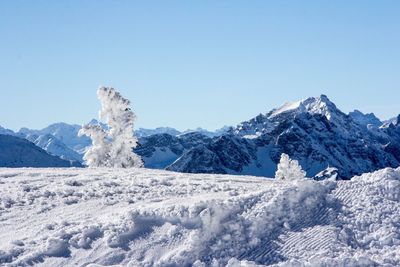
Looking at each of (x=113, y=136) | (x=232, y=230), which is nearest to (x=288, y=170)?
(x=113, y=136)

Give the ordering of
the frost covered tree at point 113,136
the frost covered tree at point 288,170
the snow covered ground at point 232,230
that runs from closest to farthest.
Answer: the snow covered ground at point 232,230, the frost covered tree at point 113,136, the frost covered tree at point 288,170

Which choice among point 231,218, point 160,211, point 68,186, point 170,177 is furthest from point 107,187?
point 231,218

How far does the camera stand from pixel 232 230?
1648 cm

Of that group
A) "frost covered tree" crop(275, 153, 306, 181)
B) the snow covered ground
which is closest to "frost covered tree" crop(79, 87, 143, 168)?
"frost covered tree" crop(275, 153, 306, 181)

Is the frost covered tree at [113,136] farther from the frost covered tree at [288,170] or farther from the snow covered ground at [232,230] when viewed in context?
the snow covered ground at [232,230]

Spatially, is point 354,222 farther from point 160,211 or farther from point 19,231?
point 19,231

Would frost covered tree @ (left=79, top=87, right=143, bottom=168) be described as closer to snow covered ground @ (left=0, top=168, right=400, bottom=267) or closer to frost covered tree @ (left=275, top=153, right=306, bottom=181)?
frost covered tree @ (left=275, top=153, right=306, bottom=181)

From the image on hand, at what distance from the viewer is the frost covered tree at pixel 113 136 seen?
191 feet

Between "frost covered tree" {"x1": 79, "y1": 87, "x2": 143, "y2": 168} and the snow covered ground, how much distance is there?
124 feet

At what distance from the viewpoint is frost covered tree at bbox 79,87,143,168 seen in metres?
58.3

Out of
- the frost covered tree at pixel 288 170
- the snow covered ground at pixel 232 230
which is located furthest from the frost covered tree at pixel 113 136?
the snow covered ground at pixel 232 230

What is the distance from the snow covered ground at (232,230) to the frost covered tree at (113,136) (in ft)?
124

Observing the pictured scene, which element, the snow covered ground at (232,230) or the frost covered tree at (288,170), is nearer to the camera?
the snow covered ground at (232,230)

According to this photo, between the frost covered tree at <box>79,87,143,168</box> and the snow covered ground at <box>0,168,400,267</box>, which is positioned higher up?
the frost covered tree at <box>79,87,143,168</box>
